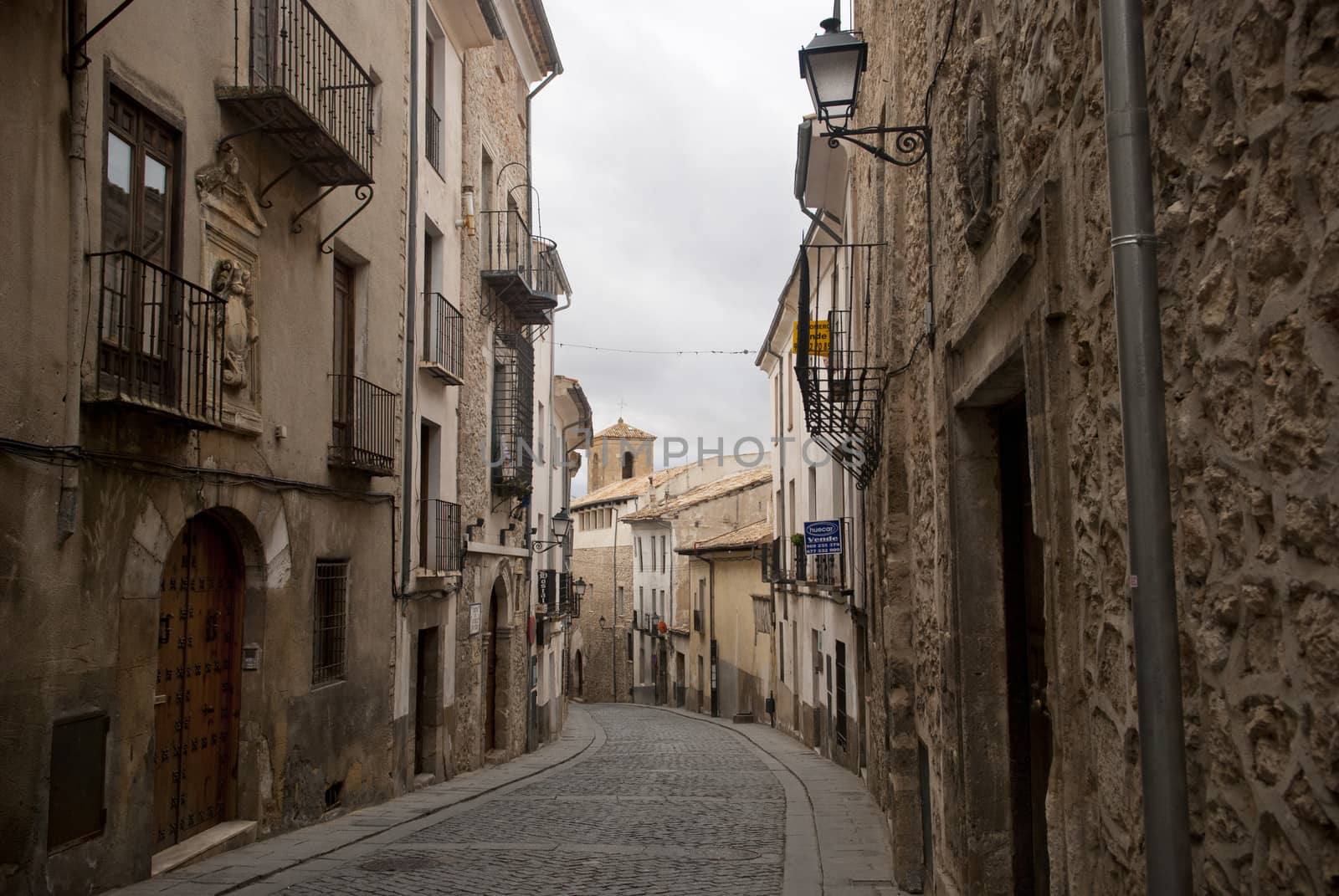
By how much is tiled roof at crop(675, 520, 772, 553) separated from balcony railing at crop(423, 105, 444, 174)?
53.9ft

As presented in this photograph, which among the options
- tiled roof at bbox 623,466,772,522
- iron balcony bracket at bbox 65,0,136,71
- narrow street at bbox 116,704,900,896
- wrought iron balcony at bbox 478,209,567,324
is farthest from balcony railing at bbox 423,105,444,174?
tiled roof at bbox 623,466,772,522

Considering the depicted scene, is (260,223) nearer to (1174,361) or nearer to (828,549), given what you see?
(1174,361)

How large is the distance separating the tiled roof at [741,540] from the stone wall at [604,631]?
597 inches

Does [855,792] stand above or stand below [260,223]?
below

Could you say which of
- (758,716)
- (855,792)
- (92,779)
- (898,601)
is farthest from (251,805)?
(758,716)

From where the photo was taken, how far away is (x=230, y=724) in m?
9.23

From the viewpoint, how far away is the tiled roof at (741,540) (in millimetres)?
31484

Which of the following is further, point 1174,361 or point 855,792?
point 855,792

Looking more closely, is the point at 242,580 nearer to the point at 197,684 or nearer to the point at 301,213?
the point at 197,684

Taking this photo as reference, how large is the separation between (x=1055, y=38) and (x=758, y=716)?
29.7 m

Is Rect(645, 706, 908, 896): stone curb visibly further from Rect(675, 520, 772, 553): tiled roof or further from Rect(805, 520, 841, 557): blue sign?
Rect(675, 520, 772, 553): tiled roof

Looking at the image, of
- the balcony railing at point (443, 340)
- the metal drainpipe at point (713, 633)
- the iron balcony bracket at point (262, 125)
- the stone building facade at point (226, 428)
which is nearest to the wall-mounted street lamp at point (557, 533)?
the stone building facade at point (226, 428)

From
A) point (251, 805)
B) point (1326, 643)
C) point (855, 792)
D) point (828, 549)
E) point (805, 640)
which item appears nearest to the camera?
point (1326, 643)

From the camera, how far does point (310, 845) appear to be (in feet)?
29.7
